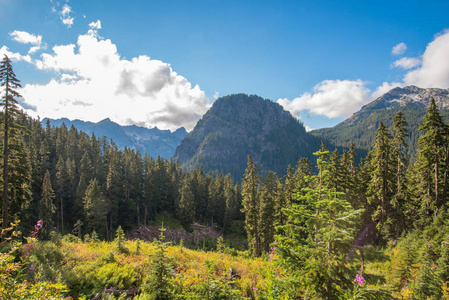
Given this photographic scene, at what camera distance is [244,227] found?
34.1 metres

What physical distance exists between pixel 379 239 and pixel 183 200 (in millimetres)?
38639

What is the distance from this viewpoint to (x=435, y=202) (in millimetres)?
22969

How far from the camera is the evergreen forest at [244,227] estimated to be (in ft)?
16.3

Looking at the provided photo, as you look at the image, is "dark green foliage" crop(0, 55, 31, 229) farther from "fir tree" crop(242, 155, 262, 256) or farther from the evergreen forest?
"fir tree" crop(242, 155, 262, 256)

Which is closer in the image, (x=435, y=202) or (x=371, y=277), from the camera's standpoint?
(x=371, y=277)

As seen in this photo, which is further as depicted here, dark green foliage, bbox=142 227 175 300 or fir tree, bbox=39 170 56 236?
fir tree, bbox=39 170 56 236

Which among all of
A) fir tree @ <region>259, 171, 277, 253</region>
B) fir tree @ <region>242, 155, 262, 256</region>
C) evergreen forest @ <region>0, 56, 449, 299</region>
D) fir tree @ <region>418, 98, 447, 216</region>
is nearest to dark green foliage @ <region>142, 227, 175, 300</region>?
evergreen forest @ <region>0, 56, 449, 299</region>

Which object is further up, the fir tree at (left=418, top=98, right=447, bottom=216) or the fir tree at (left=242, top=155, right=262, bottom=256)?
the fir tree at (left=418, top=98, right=447, bottom=216)

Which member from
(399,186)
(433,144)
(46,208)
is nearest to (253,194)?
(399,186)

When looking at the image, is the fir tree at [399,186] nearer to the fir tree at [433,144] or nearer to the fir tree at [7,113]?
the fir tree at [433,144]

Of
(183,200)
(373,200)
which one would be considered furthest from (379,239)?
(183,200)

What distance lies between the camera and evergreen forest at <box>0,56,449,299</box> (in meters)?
4.95

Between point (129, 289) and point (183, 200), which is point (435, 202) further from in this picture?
point (183, 200)

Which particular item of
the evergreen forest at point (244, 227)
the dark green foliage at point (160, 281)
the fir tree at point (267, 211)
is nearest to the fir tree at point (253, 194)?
the evergreen forest at point (244, 227)
